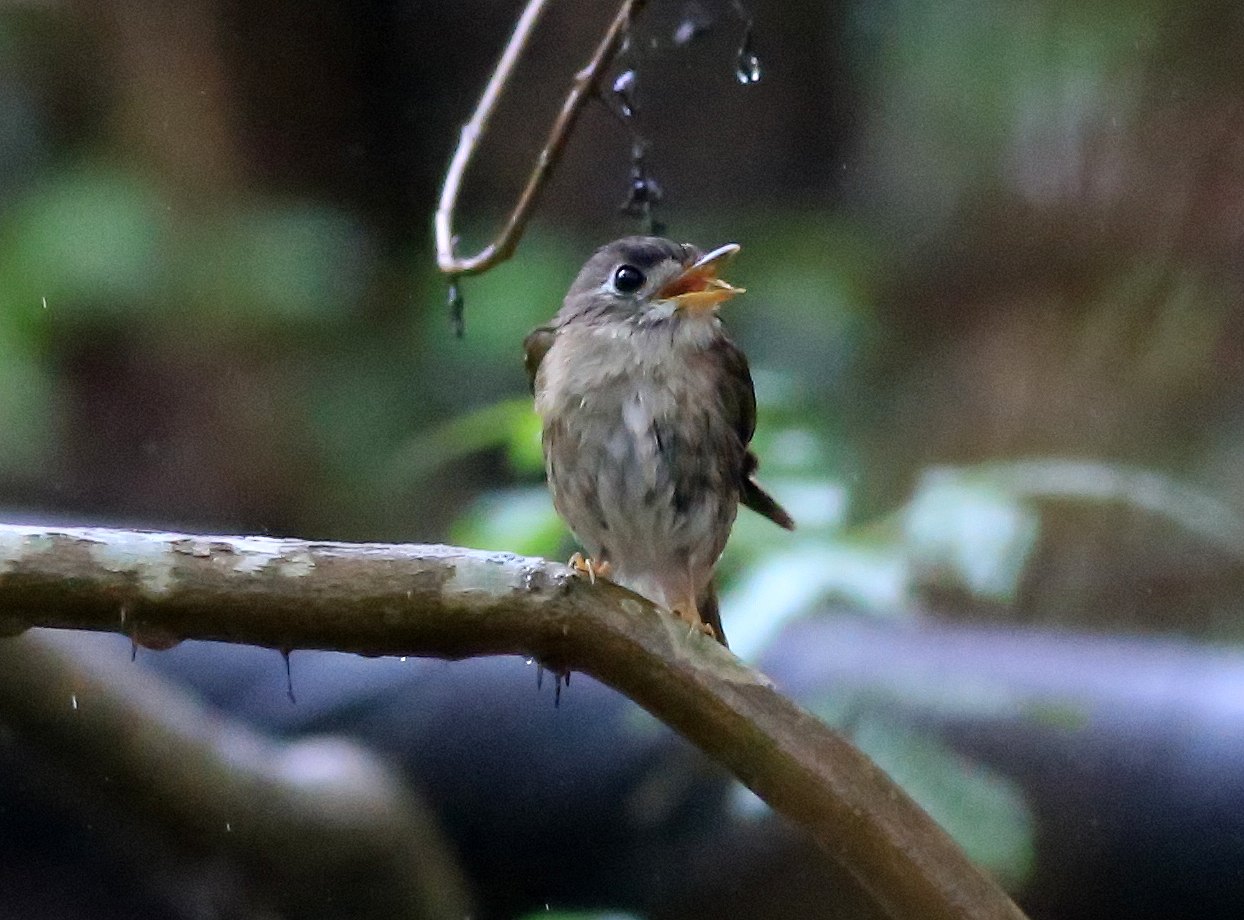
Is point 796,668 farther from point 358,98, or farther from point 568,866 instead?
point 358,98

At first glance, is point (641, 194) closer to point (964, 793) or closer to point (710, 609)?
point (710, 609)

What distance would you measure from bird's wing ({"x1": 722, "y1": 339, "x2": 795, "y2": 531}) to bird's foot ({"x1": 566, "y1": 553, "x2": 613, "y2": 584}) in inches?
6.3

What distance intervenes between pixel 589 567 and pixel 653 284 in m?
0.39

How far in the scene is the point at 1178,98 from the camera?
3064 millimetres

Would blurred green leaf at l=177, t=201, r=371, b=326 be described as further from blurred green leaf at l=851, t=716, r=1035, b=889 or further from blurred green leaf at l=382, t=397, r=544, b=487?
blurred green leaf at l=851, t=716, r=1035, b=889

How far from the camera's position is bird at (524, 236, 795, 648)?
1678mm

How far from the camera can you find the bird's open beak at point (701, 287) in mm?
1654

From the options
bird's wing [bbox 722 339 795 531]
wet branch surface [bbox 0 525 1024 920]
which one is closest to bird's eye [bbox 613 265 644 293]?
bird's wing [bbox 722 339 795 531]

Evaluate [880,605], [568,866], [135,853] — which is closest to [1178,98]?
[880,605]

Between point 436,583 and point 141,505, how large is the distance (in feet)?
6.50

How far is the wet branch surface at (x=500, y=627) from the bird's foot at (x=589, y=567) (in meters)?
0.02

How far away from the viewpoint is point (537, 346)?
1906mm

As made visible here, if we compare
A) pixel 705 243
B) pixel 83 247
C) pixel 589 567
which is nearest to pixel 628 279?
pixel 589 567

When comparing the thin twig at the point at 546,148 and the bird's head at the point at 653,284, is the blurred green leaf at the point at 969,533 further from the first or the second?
the thin twig at the point at 546,148
